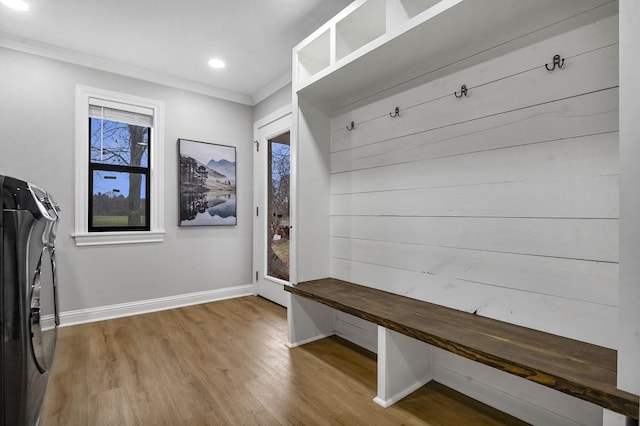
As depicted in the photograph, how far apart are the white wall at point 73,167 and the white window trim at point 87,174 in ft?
0.18

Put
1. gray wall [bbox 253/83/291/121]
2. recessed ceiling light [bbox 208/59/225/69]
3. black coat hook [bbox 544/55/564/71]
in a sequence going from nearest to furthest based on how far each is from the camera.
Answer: black coat hook [bbox 544/55/564/71], recessed ceiling light [bbox 208/59/225/69], gray wall [bbox 253/83/291/121]

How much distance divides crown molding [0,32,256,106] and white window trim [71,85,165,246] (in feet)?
0.73

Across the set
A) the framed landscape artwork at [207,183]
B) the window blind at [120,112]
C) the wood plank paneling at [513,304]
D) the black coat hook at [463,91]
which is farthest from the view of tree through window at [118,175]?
the black coat hook at [463,91]

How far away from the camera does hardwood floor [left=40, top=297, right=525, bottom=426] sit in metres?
1.59

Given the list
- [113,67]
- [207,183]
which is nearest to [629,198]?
[207,183]

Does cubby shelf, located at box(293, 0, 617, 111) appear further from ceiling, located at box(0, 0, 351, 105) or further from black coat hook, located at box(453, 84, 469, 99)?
ceiling, located at box(0, 0, 351, 105)

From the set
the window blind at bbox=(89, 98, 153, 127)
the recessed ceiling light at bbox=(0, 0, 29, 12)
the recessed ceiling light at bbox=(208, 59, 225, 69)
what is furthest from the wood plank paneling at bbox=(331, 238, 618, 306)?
the recessed ceiling light at bbox=(0, 0, 29, 12)

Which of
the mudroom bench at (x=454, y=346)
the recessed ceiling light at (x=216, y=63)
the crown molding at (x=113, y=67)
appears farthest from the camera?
the recessed ceiling light at (x=216, y=63)

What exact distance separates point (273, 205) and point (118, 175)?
5.19 feet

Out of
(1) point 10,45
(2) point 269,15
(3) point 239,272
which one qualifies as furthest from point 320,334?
Result: (1) point 10,45

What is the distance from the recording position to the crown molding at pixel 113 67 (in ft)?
8.71

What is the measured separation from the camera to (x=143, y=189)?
329 centimetres

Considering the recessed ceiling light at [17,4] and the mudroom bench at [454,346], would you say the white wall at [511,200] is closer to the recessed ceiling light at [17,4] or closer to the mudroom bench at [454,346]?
the mudroom bench at [454,346]

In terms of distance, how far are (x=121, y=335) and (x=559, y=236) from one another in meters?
3.13
